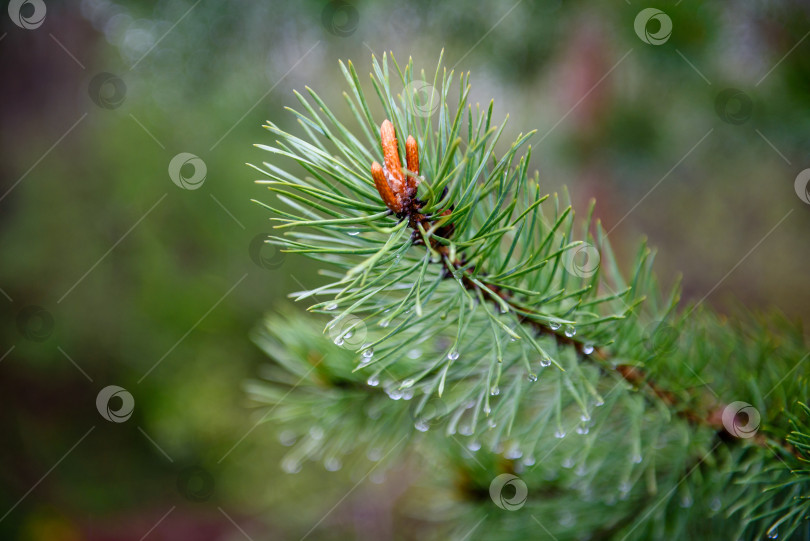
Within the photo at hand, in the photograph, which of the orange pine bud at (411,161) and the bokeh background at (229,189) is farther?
the bokeh background at (229,189)

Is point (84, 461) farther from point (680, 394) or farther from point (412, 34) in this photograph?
point (680, 394)

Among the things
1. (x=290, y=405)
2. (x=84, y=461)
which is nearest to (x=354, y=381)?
(x=290, y=405)

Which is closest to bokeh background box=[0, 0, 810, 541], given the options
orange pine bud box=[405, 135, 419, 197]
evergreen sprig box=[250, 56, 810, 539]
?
evergreen sprig box=[250, 56, 810, 539]

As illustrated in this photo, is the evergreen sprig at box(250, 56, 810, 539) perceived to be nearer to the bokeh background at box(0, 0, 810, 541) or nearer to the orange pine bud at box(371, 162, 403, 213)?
the orange pine bud at box(371, 162, 403, 213)

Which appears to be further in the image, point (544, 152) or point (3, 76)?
point (3, 76)

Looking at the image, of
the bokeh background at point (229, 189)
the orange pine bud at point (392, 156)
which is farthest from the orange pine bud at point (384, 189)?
the bokeh background at point (229, 189)

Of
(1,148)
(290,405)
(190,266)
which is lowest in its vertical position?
(1,148)

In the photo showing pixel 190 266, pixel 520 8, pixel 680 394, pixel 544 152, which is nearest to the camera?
pixel 680 394

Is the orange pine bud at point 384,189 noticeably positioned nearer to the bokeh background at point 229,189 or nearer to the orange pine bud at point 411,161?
the orange pine bud at point 411,161
